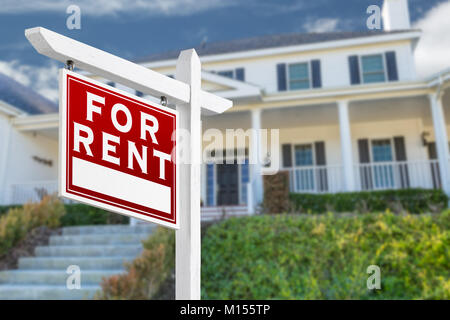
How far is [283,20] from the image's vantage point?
1706 centimetres

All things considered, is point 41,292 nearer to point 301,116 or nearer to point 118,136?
point 118,136

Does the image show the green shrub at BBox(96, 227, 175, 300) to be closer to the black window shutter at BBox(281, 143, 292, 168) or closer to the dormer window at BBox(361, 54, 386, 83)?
the black window shutter at BBox(281, 143, 292, 168)

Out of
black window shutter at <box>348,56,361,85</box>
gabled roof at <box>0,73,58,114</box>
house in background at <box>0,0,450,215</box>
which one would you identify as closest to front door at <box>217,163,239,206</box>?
house in background at <box>0,0,450,215</box>

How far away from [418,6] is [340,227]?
494 inches

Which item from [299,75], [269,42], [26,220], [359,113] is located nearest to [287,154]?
[359,113]

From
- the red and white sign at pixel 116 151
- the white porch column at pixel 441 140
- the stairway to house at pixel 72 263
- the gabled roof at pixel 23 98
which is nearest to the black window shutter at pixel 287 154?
the white porch column at pixel 441 140

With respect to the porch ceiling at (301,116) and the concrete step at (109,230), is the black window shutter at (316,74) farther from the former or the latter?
the concrete step at (109,230)

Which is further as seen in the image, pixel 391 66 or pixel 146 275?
pixel 391 66

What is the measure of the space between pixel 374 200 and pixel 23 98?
51.3 ft

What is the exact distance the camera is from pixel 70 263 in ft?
22.6

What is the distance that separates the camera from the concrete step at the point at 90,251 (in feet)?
24.0

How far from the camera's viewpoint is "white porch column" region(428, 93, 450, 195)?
1034 centimetres

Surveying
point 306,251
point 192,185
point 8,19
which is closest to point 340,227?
point 306,251
